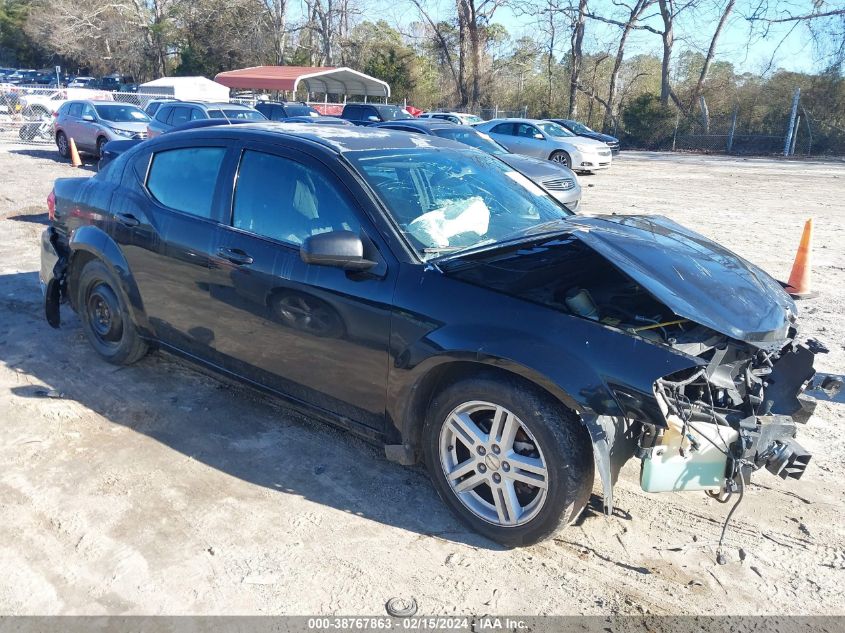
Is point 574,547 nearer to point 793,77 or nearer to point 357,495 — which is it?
point 357,495

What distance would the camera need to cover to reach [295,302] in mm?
3568

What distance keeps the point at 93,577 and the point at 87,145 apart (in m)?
17.9

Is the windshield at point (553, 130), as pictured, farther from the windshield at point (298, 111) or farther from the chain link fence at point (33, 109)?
the chain link fence at point (33, 109)

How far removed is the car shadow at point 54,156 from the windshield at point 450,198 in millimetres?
15993

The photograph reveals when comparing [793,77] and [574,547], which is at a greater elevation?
[793,77]

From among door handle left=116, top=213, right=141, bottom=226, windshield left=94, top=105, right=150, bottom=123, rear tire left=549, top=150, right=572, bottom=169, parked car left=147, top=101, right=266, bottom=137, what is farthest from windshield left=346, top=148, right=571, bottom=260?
rear tire left=549, top=150, right=572, bottom=169

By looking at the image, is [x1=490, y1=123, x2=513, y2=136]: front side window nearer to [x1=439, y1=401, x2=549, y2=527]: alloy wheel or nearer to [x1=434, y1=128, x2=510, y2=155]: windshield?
[x1=434, y1=128, x2=510, y2=155]: windshield

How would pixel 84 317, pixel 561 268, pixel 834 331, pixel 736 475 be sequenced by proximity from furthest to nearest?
pixel 834 331
pixel 84 317
pixel 561 268
pixel 736 475

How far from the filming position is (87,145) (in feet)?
59.4

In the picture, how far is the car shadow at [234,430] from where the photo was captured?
11.4ft

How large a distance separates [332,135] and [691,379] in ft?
8.14

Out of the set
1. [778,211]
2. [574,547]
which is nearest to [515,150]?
[778,211]

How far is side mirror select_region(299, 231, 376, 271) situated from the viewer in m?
3.18

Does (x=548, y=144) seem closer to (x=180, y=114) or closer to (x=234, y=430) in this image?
(x=180, y=114)
